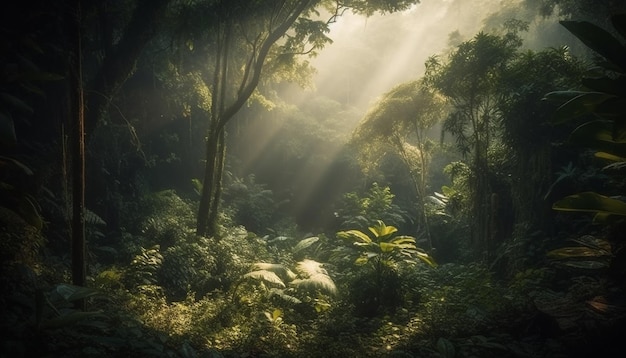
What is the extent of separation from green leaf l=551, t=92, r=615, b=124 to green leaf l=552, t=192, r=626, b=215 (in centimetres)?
68

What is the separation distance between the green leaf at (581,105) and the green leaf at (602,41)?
260 mm

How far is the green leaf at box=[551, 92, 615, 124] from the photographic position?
2.94 m

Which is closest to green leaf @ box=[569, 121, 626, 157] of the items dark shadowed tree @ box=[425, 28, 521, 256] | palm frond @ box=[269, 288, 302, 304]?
palm frond @ box=[269, 288, 302, 304]

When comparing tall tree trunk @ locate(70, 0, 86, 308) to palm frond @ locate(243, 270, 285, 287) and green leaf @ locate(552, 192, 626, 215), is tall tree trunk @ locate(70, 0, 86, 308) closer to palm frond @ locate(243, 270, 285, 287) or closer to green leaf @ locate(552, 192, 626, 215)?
palm frond @ locate(243, 270, 285, 287)

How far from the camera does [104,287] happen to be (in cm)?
624

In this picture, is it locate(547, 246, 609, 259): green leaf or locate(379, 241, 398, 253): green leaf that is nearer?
locate(547, 246, 609, 259): green leaf

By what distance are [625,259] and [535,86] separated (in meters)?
7.05

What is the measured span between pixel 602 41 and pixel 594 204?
1303mm

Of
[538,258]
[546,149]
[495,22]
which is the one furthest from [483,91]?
[495,22]

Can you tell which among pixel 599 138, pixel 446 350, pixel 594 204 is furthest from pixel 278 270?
pixel 599 138

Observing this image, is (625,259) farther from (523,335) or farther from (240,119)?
(240,119)

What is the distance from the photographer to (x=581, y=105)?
9.90 feet

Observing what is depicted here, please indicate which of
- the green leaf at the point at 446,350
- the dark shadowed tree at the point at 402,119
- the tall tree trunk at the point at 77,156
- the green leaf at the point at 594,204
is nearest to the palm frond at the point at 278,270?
the tall tree trunk at the point at 77,156

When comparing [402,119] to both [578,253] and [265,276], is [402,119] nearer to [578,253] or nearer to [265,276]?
[265,276]
